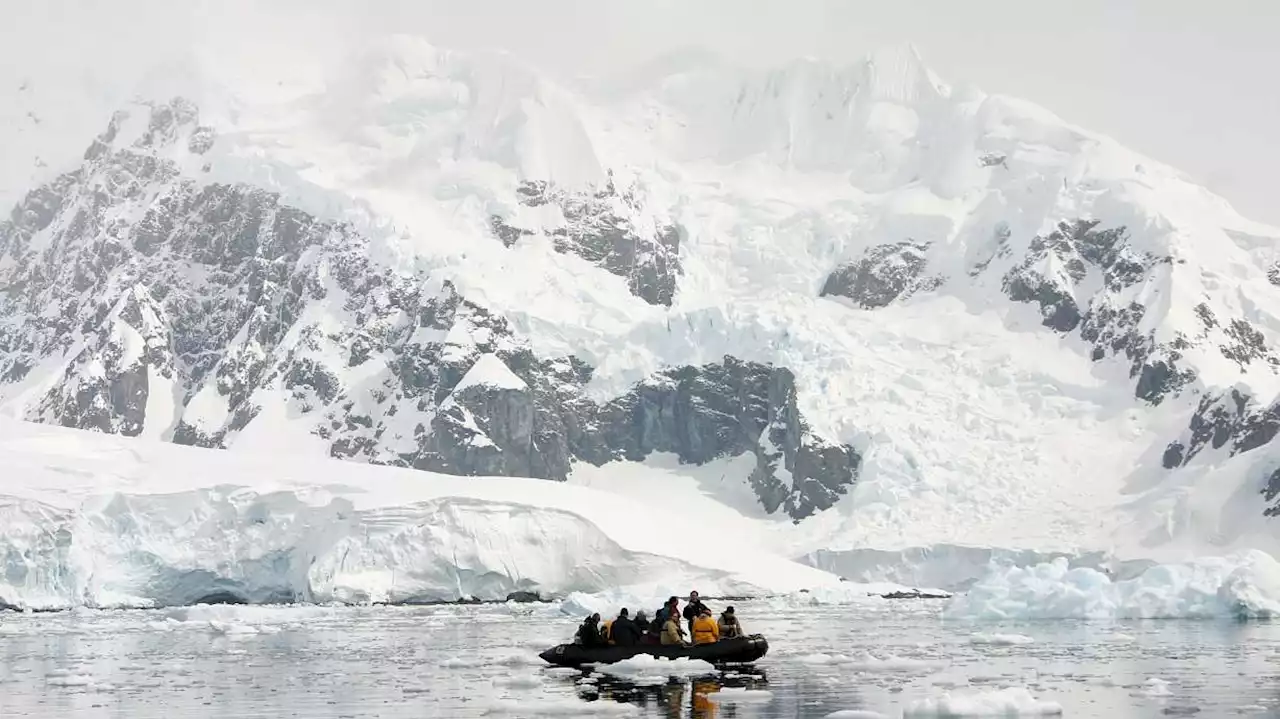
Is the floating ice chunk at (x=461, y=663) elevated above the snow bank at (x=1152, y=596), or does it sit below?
below

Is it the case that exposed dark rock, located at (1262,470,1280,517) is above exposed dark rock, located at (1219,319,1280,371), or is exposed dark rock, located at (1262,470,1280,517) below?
below

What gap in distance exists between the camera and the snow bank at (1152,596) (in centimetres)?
6844

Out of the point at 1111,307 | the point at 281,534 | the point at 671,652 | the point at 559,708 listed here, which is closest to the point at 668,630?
the point at 671,652

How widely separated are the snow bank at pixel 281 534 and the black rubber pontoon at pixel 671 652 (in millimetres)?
50847

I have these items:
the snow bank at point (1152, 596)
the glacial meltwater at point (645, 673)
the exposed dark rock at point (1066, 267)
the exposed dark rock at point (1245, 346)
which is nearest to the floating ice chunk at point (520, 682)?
the glacial meltwater at point (645, 673)

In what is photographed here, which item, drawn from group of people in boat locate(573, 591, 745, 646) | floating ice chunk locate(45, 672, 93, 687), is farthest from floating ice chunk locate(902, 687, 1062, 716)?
floating ice chunk locate(45, 672, 93, 687)

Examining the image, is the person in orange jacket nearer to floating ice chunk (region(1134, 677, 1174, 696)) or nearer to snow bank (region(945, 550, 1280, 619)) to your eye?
floating ice chunk (region(1134, 677, 1174, 696))

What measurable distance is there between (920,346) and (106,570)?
108 metres

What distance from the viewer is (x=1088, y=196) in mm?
198375

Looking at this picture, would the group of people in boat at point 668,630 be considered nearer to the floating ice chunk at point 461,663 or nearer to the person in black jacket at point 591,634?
the person in black jacket at point 591,634

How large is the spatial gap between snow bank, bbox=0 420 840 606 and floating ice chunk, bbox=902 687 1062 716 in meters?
64.5

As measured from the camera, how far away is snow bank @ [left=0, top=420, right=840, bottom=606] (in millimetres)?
93375

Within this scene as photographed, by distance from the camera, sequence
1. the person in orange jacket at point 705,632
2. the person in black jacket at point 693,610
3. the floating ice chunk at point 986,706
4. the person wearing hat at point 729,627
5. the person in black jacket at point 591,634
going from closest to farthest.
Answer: the floating ice chunk at point 986,706
the person in orange jacket at point 705,632
the person wearing hat at point 729,627
the person in black jacket at point 693,610
the person in black jacket at point 591,634

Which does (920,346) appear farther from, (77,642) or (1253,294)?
(77,642)
